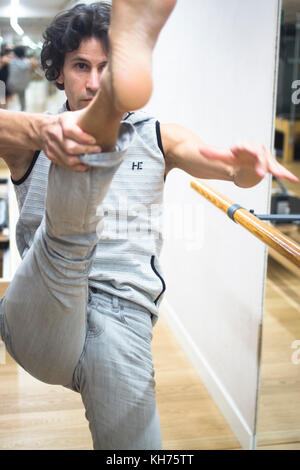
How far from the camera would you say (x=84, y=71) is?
1.30 metres

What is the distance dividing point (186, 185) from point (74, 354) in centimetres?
173

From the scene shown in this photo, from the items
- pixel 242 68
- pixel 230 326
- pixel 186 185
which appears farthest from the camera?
pixel 186 185

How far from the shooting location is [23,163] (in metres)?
1.26

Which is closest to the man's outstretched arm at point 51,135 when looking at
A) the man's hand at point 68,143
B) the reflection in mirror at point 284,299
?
the man's hand at point 68,143

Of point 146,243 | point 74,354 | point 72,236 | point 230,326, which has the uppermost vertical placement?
point 72,236

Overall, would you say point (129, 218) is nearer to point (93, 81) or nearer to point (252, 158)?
point (93, 81)

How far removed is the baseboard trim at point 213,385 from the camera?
203cm

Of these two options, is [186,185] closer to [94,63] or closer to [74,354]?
[94,63]

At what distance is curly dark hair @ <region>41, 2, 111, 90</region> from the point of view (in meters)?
1.28

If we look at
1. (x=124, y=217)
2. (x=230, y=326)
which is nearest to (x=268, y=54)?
(x=124, y=217)

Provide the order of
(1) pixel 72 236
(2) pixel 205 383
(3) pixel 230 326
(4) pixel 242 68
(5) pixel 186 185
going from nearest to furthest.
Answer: (1) pixel 72 236, (4) pixel 242 68, (3) pixel 230 326, (2) pixel 205 383, (5) pixel 186 185

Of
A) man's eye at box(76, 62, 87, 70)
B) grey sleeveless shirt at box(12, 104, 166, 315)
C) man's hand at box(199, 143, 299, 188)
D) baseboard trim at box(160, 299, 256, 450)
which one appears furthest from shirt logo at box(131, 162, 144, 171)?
baseboard trim at box(160, 299, 256, 450)

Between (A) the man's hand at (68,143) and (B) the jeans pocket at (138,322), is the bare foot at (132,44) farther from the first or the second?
(B) the jeans pocket at (138,322)

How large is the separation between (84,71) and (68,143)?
0.52 metres
